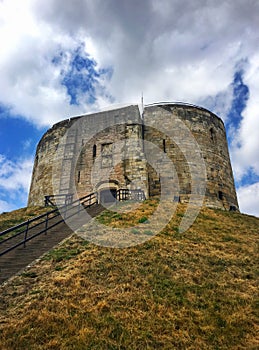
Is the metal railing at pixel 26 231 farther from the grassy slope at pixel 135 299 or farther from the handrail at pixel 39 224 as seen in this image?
the grassy slope at pixel 135 299

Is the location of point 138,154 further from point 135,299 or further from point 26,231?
point 135,299

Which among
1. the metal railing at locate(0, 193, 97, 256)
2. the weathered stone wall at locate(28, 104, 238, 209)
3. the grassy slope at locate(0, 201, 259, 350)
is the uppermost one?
the weathered stone wall at locate(28, 104, 238, 209)

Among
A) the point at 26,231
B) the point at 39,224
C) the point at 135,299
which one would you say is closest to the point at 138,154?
the point at 39,224

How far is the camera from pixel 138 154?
52.1 ft

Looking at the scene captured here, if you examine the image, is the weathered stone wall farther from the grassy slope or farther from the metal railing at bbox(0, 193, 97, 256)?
the grassy slope

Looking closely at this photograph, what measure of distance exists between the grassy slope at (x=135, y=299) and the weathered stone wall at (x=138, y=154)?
822 cm

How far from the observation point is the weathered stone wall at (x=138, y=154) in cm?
1595

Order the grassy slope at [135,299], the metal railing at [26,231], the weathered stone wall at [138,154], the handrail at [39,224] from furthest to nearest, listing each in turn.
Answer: the weathered stone wall at [138,154]
the handrail at [39,224]
the metal railing at [26,231]
the grassy slope at [135,299]

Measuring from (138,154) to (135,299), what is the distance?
37.6 ft

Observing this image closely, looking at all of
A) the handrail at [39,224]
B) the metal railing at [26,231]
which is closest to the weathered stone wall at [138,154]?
the handrail at [39,224]

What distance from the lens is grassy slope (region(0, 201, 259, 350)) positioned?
397 cm

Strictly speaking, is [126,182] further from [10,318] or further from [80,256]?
[10,318]

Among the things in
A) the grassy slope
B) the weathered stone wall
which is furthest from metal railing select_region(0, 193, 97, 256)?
the weathered stone wall

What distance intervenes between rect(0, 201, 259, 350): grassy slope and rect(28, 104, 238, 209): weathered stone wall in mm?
8215
